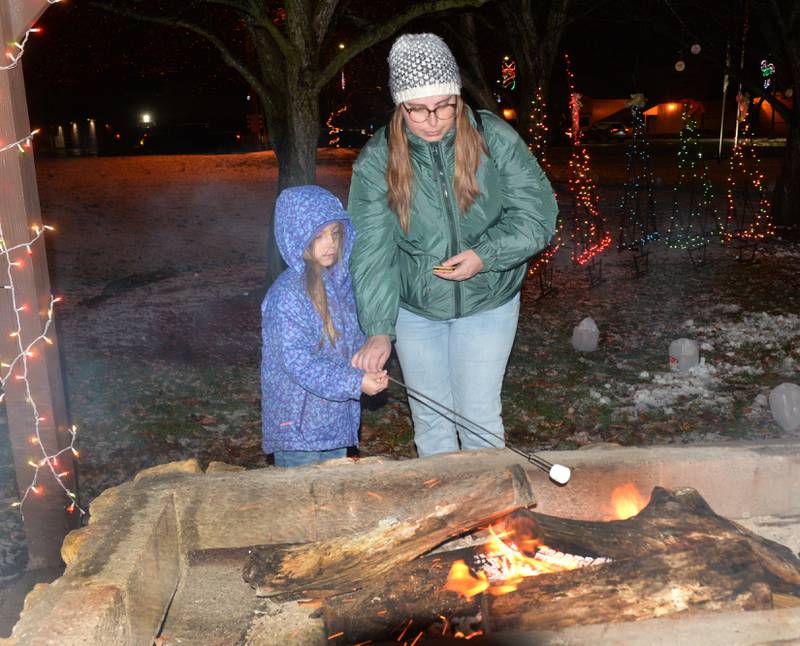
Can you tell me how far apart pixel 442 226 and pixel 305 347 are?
2.29ft

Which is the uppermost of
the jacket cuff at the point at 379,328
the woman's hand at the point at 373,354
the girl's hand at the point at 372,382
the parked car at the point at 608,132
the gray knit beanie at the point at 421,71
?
the parked car at the point at 608,132

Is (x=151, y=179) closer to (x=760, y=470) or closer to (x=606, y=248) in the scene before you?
(x=606, y=248)

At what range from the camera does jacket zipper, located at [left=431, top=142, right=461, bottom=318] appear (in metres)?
2.98

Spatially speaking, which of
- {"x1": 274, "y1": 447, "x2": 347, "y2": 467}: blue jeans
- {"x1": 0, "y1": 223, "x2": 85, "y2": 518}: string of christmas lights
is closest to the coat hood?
{"x1": 274, "y1": 447, "x2": 347, "y2": 467}: blue jeans

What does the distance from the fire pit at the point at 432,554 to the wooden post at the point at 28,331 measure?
0.72 m

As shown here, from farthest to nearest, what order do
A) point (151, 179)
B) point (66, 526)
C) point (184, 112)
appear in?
point (184, 112), point (151, 179), point (66, 526)

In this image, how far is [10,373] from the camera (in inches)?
129

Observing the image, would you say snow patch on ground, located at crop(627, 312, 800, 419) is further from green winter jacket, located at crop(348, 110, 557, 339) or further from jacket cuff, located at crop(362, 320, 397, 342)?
jacket cuff, located at crop(362, 320, 397, 342)

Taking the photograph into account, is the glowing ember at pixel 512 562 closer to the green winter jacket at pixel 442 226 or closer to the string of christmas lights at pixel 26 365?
the green winter jacket at pixel 442 226

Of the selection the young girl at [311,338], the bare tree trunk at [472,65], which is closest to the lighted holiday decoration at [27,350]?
the young girl at [311,338]

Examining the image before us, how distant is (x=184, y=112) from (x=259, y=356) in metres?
32.7

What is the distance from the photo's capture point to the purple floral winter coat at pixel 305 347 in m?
3.03

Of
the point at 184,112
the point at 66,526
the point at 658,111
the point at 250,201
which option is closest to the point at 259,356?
the point at 66,526

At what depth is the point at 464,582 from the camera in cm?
259
